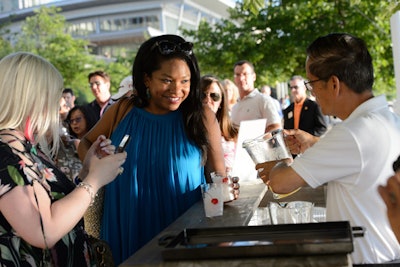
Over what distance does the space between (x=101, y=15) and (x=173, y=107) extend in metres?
61.2

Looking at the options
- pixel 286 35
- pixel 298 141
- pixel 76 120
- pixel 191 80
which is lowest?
pixel 76 120

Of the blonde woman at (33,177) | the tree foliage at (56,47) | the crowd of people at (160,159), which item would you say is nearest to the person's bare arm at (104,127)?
the crowd of people at (160,159)

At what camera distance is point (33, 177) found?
190 cm

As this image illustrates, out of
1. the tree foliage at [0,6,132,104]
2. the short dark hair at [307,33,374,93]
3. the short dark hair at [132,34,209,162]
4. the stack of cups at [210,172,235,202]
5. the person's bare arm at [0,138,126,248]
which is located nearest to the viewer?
the person's bare arm at [0,138,126,248]

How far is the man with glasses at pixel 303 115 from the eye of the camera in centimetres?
791

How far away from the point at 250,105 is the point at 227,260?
5.14 meters

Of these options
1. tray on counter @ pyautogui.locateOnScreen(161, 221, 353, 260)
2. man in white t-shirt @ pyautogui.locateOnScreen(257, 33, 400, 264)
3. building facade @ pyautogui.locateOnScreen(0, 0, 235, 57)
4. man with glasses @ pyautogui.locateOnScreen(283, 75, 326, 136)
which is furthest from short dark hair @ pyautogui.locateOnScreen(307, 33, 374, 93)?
building facade @ pyautogui.locateOnScreen(0, 0, 235, 57)

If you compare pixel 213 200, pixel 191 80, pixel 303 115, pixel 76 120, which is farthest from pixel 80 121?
pixel 213 200

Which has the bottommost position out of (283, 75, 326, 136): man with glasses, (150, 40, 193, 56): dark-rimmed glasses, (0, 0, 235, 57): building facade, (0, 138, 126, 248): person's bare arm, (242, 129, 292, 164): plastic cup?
(283, 75, 326, 136): man with glasses

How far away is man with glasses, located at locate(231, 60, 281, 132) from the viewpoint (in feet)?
21.0

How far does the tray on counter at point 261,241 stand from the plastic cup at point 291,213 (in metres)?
0.41

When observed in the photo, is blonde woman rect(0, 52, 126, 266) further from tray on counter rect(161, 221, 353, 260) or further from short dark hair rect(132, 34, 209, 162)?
short dark hair rect(132, 34, 209, 162)

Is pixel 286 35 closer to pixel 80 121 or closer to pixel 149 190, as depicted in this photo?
pixel 80 121

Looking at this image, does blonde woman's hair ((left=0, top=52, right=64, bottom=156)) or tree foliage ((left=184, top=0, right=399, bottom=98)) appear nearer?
blonde woman's hair ((left=0, top=52, right=64, bottom=156))
